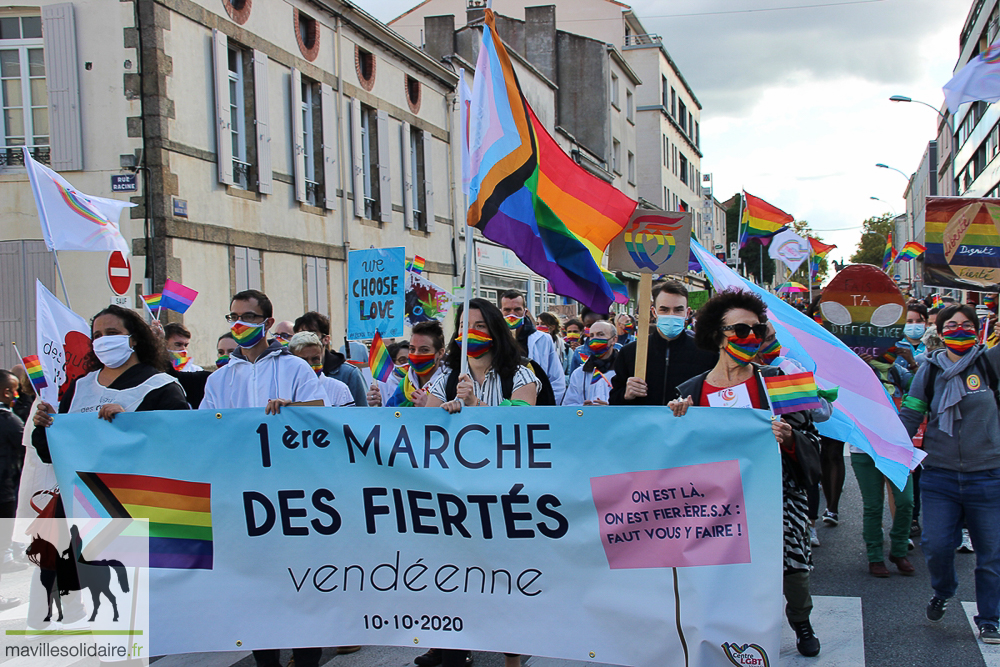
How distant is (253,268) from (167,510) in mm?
11734

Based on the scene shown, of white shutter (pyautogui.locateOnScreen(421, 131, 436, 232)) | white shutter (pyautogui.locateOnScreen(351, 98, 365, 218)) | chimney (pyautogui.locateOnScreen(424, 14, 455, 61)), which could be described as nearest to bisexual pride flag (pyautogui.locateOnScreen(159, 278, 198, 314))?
white shutter (pyautogui.locateOnScreen(351, 98, 365, 218))

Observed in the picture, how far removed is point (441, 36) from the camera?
31.3 metres

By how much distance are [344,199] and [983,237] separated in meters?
13.8

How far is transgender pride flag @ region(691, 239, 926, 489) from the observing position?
15.0 ft

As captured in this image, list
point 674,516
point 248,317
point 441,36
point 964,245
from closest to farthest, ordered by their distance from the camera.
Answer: point 674,516, point 248,317, point 964,245, point 441,36

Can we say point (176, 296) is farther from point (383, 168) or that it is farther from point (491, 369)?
point (383, 168)

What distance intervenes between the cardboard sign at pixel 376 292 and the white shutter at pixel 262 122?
8.47 m

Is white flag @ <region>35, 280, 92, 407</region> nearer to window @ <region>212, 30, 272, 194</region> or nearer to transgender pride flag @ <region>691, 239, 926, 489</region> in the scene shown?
transgender pride flag @ <region>691, 239, 926, 489</region>

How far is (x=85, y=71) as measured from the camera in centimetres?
1323

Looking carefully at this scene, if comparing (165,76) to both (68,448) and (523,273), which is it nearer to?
(68,448)

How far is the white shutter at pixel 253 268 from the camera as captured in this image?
15.2 meters

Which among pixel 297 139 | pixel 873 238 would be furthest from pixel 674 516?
pixel 873 238

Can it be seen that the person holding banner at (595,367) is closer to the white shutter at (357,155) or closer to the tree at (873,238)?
the white shutter at (357,155)

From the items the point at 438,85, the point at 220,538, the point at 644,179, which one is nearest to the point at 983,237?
the point at 220,538
